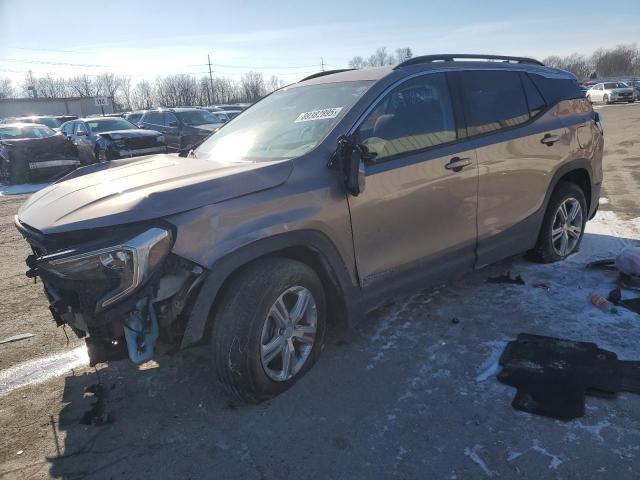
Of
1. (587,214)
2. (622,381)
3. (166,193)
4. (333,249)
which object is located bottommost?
(622,381)

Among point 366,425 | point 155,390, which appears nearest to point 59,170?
point 155,390

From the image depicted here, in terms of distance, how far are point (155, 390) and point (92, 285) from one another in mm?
1028

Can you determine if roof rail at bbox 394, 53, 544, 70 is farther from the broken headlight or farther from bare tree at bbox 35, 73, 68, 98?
bare tree at bbox 35, 73, 68, 98

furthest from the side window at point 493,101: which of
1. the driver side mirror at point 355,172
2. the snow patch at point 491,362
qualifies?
the snow patch at point 491,362

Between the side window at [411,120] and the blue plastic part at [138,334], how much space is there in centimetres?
168

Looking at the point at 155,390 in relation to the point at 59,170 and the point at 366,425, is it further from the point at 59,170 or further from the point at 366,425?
the point at 59,170

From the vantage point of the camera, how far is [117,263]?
2.40 meters

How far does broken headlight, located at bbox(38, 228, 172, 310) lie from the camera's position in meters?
2.39

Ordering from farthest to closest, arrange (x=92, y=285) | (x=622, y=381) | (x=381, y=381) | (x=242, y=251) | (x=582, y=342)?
(x=582, y=342) < (x=381, y=381) < (x=622, y=381) < (x=242, y=251) < (x=92, y=285)

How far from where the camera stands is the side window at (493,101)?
153 inches

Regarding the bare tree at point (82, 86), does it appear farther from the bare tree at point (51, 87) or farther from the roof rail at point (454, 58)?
the roof rail at point (454, 58)

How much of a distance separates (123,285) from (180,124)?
14.7m

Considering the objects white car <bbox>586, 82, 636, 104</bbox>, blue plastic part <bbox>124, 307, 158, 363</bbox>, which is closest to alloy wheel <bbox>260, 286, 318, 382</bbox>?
blue plastic part <bbox>124, 307, 158, 363</bbox>

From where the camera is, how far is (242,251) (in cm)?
266
